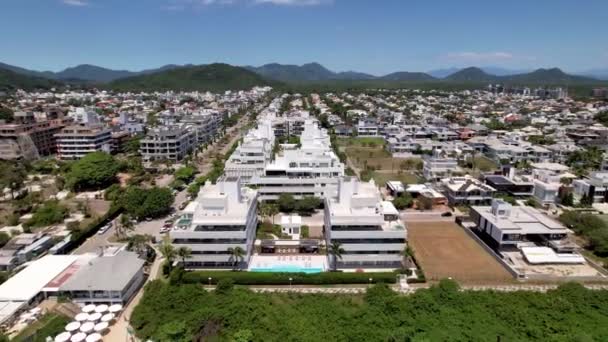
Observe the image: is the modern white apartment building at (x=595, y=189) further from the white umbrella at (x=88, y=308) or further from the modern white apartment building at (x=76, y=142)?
the modern white apartment building at (x=76, y=142)

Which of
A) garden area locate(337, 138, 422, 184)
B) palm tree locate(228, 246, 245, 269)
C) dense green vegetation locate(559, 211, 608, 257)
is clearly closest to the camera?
palm tree locate(228, 246, 245, 269)

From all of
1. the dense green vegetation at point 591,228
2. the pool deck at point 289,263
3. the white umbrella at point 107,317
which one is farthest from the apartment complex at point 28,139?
the dense green vegetation at point 591,228

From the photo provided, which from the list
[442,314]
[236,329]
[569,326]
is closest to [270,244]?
[236,329]

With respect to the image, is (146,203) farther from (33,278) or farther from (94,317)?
(94,317)

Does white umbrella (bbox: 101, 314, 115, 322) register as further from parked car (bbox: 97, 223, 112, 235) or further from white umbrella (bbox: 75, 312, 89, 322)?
parked car (bbox: 97, 223, 112, 235)

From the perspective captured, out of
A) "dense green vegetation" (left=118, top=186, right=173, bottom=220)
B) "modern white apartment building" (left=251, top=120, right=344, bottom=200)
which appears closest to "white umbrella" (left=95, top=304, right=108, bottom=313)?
"dense green vegetation" (left=118, top=186, right=173, bottom=220)

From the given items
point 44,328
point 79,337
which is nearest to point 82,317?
point 44,328
